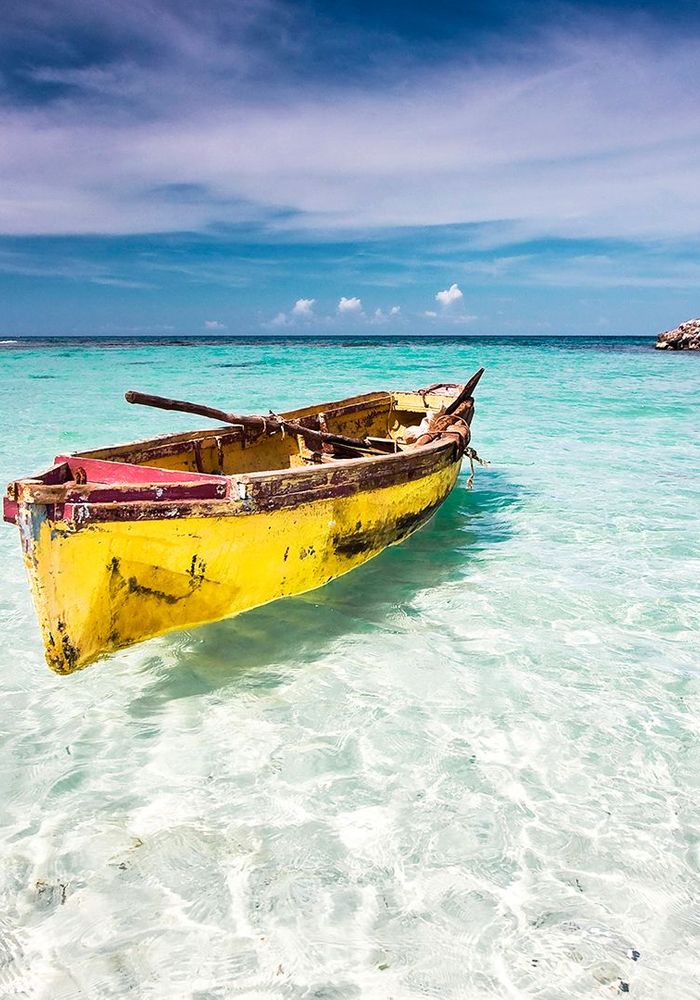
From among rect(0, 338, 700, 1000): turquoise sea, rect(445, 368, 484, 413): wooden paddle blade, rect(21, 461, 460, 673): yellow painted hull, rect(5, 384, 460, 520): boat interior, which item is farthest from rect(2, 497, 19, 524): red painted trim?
rect(445, 368, 484, 413): wooden paddle blade

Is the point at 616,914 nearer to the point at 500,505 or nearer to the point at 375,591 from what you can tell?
the point at 375,591

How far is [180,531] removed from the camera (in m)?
4.23

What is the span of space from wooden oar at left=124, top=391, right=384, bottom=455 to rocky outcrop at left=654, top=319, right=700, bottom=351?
59.0 metres

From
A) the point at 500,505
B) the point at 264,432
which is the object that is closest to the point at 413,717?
the point at 264,432

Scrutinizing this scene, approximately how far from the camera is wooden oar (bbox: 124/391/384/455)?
17.4 feet

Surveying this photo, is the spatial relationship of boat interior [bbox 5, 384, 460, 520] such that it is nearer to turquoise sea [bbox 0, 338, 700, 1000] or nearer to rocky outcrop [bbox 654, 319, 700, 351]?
turquoise sea [bbox 0, 338, 700, 1000]

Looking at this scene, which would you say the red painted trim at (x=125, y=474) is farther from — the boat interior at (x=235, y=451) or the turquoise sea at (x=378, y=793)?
the turquoise sea at (x=378, y=793)

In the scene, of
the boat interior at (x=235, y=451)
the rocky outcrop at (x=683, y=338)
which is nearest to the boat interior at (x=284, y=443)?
the boat interior at (x=235, y=451)

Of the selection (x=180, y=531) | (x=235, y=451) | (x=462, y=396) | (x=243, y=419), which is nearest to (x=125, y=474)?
(x=180, y=531)

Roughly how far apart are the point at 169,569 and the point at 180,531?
0.92 feet

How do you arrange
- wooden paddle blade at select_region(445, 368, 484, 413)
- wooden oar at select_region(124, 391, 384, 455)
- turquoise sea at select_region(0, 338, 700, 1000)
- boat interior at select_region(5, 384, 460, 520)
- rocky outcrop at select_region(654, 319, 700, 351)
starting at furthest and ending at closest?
1. rocky outcrop at select_region(654, 319, 700, 351)
2. wooden paddle blade at select_region(445, 368, 484, 413)
3. wooden oar at select_region(124, 391, 384, 455)
4. boat interior at select_region(5, 384, 460, 520)
5. turquoise sea at select_region(0, 338, 700, 1000)

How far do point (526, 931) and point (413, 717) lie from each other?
61.2 inches

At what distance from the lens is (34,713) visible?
431 cm

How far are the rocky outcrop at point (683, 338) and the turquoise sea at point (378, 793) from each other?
5844 centimetres
